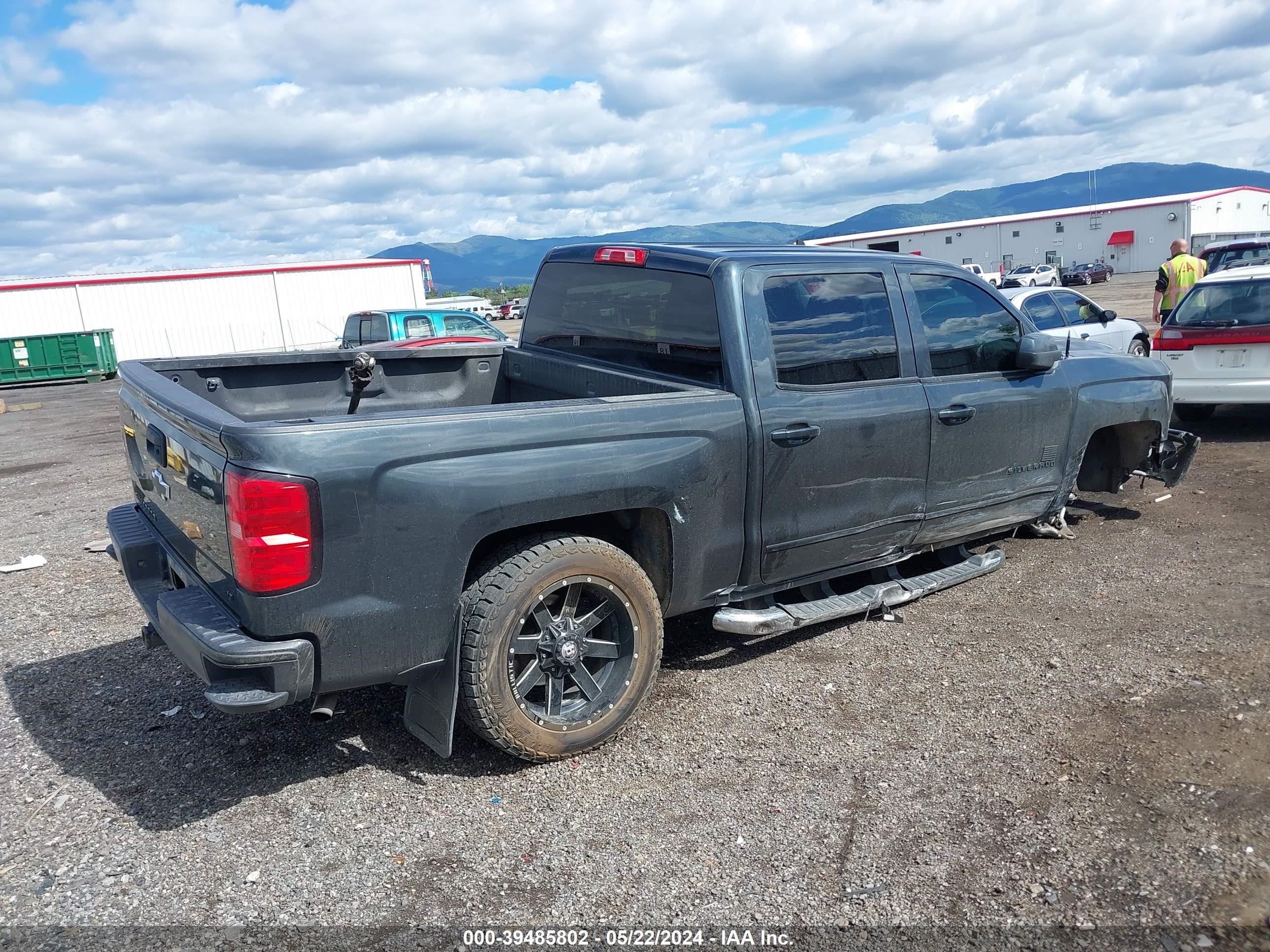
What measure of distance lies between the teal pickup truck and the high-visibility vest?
977 centimetres

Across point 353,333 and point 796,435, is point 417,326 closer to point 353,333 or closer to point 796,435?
point 353,333

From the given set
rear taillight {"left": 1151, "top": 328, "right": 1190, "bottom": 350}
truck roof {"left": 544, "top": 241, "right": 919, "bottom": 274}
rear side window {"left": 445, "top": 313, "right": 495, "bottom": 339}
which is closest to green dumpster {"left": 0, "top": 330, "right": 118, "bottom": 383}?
rear side window {"left": 445, "top": 313, "right": 495, "bottom": 339}

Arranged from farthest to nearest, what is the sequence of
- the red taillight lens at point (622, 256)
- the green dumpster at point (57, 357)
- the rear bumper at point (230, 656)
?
the green dumpster at point (57, 357) < the red taillight lens at point (622, 256) < the rear bumper at point (230, 656)

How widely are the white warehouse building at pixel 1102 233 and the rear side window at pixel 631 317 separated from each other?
65.3 meters

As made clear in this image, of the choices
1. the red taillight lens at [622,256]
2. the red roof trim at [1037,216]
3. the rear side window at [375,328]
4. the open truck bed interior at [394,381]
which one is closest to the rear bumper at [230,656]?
the open truck bed interior at [394,381]

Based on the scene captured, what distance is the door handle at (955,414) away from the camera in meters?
4.65

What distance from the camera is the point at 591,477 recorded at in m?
3.47

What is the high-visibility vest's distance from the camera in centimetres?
1123

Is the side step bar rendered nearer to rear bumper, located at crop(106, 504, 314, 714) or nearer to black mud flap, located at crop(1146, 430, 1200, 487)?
black mud flap, located at crop(1146, 430, 1200, 487)

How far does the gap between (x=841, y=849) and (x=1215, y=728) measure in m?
1.73

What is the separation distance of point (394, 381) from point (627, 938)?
3.31 metres

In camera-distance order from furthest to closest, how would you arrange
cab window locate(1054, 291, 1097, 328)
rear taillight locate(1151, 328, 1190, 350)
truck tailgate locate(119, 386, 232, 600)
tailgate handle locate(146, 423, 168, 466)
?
cab window locate(1054, 291, 1097, 328) → rear taillight locate(1151, 328, 1190, 350) → tailgate handle locate(146, 423, 168, 466) → truck tailgate locate(119, 386, 232, 600)

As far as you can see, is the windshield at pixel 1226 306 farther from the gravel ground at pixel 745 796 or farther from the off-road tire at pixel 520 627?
the off-road tire at pixel 520 627

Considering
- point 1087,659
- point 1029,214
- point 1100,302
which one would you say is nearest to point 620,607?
point 1087,659
